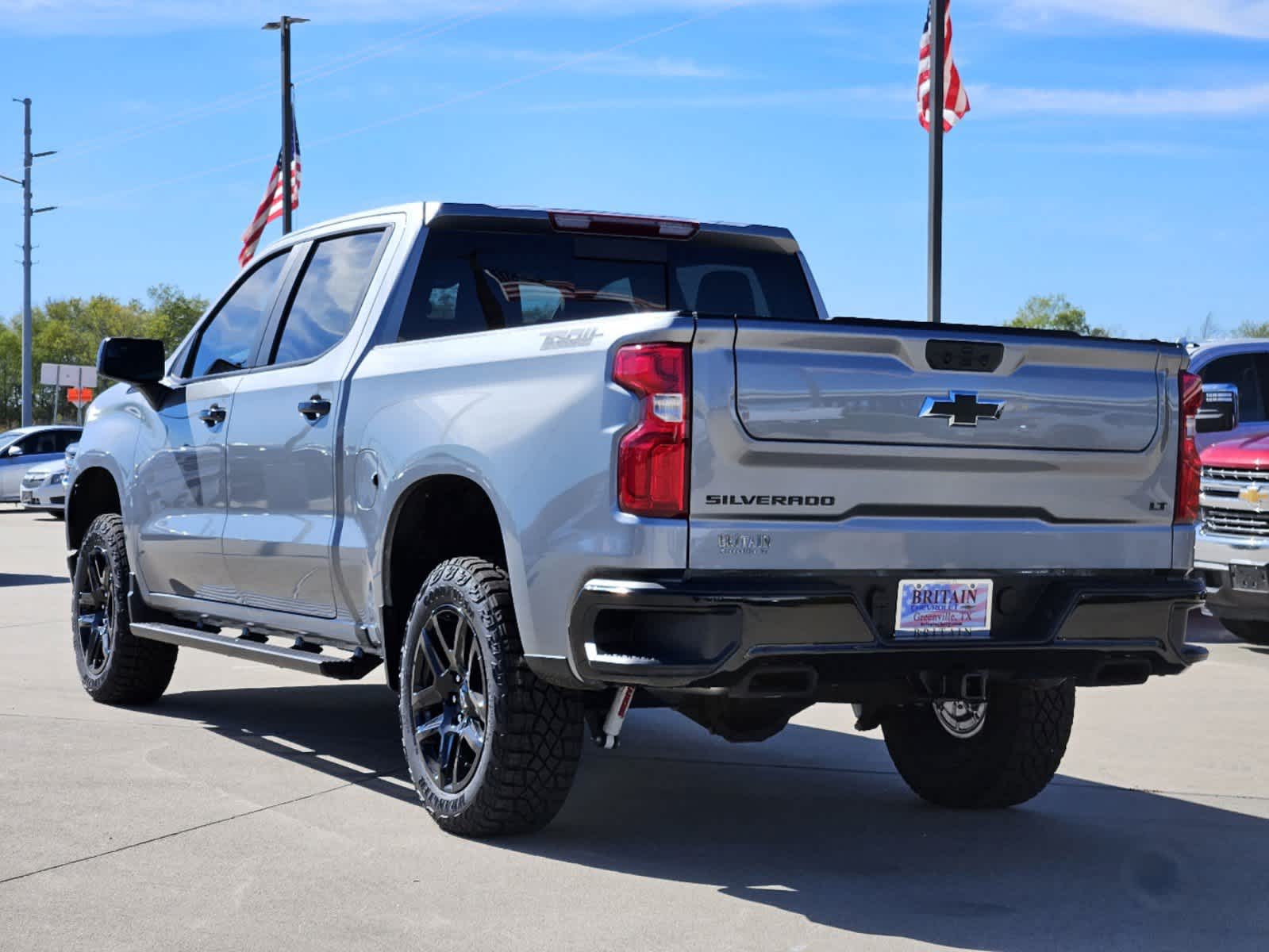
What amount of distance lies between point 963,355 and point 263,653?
3142 mm

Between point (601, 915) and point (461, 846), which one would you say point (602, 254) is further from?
point (601, 915)

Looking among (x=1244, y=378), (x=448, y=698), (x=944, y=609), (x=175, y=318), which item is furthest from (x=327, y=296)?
(x=175, y=318)

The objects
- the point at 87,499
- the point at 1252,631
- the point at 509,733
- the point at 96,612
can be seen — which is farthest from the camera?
the point at 1252,631

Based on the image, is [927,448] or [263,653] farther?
[263,653]

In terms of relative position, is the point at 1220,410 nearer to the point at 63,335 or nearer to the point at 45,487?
the point at 45,487

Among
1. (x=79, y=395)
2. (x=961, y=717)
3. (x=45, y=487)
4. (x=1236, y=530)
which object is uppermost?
(x=79, y=395)

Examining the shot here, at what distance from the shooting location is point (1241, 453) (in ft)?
38.7

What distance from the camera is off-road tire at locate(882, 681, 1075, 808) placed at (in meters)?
6.27

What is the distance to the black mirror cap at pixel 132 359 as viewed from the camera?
7922 millimetres

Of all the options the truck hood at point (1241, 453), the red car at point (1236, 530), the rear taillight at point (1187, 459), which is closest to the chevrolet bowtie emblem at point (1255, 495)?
the red car at point (1236, 530)

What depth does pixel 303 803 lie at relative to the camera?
6.29 m

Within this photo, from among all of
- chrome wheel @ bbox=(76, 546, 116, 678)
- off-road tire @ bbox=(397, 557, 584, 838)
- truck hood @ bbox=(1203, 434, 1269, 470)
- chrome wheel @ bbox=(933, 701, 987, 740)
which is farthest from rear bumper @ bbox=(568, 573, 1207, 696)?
truck hood @ bbox=(1203, 434, 1269, 470)

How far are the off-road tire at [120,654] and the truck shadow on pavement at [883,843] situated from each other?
0.60 m

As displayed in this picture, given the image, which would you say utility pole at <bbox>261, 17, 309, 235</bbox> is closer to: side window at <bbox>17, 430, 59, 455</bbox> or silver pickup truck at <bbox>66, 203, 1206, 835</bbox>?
side window at <bbox>17, 430, 59, 455</bbox>
